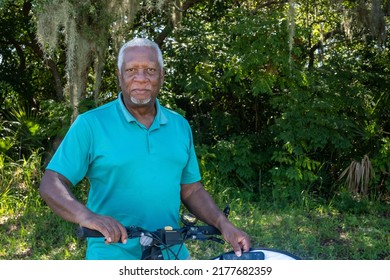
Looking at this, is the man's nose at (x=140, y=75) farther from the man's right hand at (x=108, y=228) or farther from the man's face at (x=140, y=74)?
the man's right hand at (x=108, y=228)

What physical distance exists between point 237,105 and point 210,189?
6.64ft

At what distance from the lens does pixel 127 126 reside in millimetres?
2600

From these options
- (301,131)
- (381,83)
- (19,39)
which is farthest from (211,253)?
(19,39)

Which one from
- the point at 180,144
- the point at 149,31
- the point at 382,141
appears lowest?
the point at 382,141

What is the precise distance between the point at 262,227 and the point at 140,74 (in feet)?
15.0

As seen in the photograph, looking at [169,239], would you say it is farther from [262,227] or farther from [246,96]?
[246,96]

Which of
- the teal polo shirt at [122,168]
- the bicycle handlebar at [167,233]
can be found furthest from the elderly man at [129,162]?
the bicycle handlebar at [167,233]

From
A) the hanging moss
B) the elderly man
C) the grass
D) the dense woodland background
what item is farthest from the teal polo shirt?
the hanging moss

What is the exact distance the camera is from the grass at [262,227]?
6.25 m

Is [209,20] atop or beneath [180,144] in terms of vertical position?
atop

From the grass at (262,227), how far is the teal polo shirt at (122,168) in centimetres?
347

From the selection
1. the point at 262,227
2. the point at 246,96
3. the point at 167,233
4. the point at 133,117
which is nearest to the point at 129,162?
the point at 133,117

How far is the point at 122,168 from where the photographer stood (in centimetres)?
252
